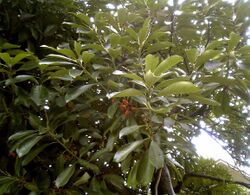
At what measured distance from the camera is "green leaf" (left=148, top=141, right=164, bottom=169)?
1.33 metres

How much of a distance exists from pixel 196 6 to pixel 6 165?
142 centimetres

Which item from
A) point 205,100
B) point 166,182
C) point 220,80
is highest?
point 220,80

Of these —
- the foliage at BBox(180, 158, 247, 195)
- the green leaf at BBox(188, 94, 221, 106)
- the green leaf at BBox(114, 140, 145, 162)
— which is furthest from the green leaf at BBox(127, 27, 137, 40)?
the foliage at BBox(180, 158, 247, 195)

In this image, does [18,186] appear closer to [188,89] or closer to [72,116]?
[72,116]

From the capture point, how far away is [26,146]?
1630 mm

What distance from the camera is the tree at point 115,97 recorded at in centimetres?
151

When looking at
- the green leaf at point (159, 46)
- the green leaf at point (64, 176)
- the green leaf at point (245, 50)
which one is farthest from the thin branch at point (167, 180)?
the green leaf at point (245, 50)

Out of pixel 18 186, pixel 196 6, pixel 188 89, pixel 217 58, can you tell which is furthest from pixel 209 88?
pixel 18 186

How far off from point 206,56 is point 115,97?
1.38 ft

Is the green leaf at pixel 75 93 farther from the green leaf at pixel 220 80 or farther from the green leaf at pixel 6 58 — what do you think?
the green leaf at pixel 220 80

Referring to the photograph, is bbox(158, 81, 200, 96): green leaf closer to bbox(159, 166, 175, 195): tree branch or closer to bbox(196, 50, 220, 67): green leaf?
bbox(196, 50, 220, 67): green leaf

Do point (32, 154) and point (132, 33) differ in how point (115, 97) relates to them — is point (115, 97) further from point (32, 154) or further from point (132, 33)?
point (32, 154)

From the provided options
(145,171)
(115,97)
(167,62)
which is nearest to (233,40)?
(167,62)

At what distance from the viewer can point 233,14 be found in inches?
78.3
